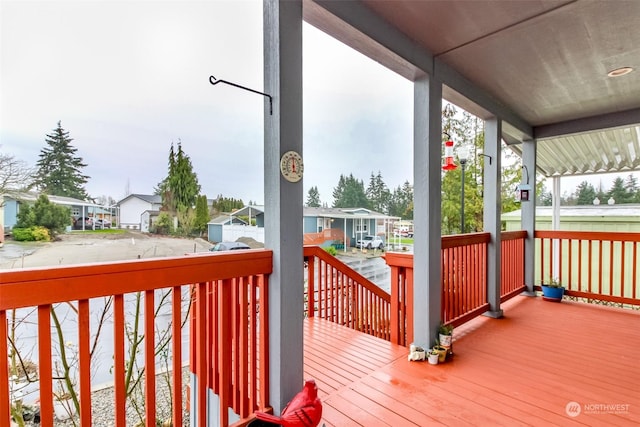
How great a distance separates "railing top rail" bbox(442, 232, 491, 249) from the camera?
2.72 metres

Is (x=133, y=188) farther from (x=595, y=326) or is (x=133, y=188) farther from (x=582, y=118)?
(x=582, y=118)

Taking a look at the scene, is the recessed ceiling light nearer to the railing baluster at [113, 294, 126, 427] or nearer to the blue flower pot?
the blue flower pot

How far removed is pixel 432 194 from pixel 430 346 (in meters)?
1.20

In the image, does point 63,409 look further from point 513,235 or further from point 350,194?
point 513,235

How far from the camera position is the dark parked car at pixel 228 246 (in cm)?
157

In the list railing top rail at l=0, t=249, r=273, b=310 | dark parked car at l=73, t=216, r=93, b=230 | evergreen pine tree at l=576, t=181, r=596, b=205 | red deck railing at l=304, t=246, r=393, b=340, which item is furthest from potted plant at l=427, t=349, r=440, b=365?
evergreen pine tree at l=576, t=181, r=596, b=205

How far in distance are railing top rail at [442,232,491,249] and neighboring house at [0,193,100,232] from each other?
2.50 m

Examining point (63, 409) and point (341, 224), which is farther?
point (341, 224)

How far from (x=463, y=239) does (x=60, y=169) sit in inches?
118

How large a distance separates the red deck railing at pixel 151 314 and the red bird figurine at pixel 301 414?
20 cm

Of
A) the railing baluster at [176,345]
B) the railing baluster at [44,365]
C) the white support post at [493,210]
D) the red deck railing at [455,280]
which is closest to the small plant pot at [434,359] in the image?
the red deck railing at [455,280]

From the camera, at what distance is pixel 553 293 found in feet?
12.8

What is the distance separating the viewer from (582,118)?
385 cm

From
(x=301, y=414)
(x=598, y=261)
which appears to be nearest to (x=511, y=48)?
(x=301, y=414)
